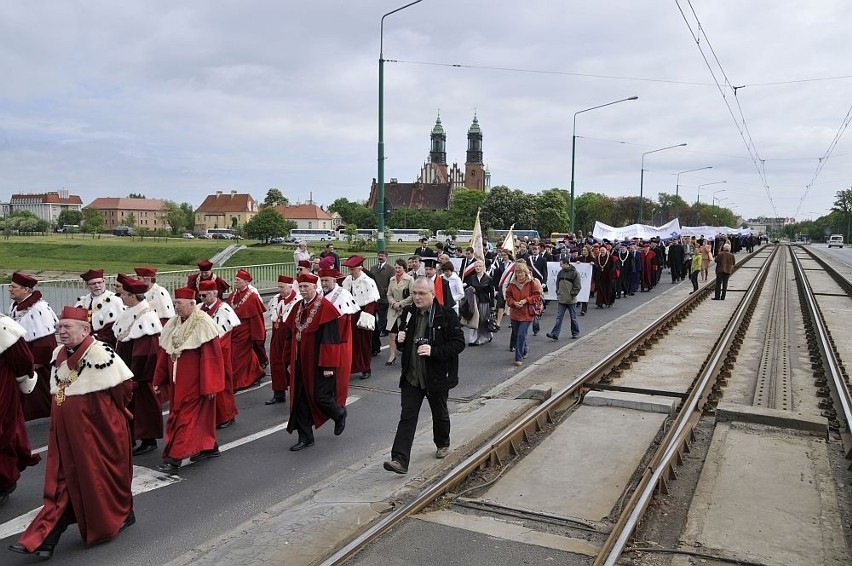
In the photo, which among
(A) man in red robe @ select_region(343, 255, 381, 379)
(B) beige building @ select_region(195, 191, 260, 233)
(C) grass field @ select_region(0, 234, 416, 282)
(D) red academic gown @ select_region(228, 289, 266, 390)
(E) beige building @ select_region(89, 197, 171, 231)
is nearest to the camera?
(D) red academic gown @ select_region(228, 289, 266, 390)

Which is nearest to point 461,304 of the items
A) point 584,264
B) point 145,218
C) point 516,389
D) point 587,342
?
point 587,342

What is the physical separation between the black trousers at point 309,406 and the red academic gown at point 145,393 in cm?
131

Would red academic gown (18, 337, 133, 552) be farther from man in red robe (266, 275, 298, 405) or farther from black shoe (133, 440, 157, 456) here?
man in red robe (266, 275, 298, 405)

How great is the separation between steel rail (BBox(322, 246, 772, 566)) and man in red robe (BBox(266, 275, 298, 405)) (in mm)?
3069

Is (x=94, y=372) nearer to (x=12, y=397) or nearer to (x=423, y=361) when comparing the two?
(x=12, y=397)

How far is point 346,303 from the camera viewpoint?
8.48 meters

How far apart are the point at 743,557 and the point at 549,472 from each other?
6.52 feet

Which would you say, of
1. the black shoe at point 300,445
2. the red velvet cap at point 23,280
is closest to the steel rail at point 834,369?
the black shoe at point 300,445

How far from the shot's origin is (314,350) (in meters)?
7.20

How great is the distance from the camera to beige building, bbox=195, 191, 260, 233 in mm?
153250

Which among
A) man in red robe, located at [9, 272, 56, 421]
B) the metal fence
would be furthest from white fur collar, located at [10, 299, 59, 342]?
the metal fence

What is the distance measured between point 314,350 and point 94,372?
2.54 meters

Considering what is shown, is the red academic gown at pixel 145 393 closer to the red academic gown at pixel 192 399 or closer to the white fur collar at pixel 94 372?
the red academic gown at pixel 192 399

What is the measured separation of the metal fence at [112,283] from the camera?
14.5 m
